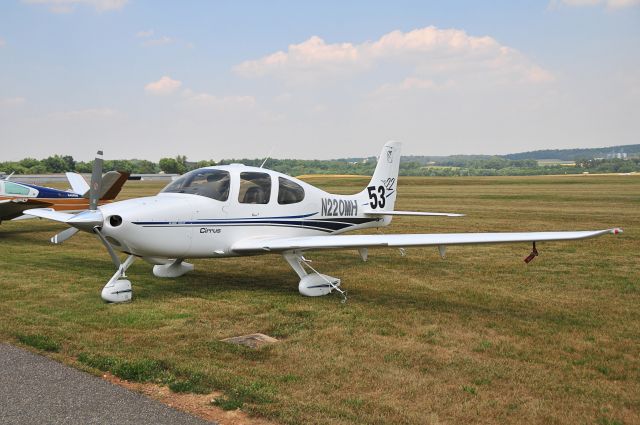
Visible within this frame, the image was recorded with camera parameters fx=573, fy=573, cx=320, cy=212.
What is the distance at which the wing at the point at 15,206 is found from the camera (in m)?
17.2

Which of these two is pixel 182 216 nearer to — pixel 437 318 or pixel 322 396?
pixel 437 318

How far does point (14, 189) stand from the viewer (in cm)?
1811

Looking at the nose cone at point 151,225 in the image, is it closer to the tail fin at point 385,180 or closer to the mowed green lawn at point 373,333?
the mowed green lawn at point 373,333

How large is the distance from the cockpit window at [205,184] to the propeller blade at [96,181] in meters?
1.13

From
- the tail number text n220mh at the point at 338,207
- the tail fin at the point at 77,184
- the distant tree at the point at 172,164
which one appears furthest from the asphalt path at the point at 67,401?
the distant tree at the point at 172,164

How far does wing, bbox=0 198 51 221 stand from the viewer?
1720cm

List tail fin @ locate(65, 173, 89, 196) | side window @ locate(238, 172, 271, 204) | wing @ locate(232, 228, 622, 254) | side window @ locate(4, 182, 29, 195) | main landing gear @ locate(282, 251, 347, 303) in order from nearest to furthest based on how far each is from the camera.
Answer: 1. wing @ locate(232, 228, 622, 254)
2. main landing gear @ locate(282, 251, 347, 303)
3. side window @ locate(238, 172, 271, 204)
4. side window @ locate(4, 182, 29, 195)
5. tail fin @ locate(65, 173, 89, 196)

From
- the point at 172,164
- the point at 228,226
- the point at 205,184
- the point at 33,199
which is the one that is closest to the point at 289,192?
the point at 228,226

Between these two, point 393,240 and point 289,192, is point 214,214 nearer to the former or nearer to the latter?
point 289,192

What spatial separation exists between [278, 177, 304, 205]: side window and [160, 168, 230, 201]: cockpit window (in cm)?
111

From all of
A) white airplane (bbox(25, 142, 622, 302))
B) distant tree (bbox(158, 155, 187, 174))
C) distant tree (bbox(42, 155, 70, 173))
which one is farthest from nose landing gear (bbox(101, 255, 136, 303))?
distant tree (bbox(42, 155, 70, 173))

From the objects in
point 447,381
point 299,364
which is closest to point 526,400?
point 447,381

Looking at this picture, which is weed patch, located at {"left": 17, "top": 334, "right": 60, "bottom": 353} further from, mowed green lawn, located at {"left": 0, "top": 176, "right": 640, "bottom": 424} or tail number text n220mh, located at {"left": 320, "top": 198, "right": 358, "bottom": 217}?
tail number text n220mh, located at {"left": 320, "top": 198, "right": 358, "bottom": 217}

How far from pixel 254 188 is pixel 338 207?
2.44 metres
